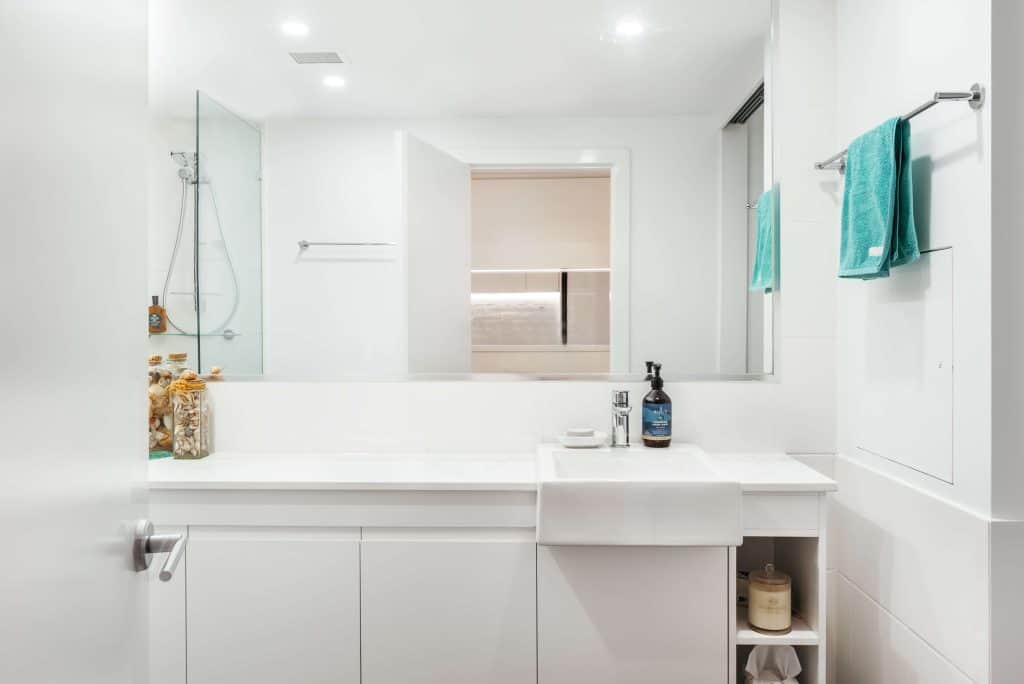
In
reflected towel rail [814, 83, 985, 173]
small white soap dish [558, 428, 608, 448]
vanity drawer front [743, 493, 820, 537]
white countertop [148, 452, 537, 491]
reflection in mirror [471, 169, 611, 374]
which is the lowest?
vanity drawer front [743, 493, 820, 537]

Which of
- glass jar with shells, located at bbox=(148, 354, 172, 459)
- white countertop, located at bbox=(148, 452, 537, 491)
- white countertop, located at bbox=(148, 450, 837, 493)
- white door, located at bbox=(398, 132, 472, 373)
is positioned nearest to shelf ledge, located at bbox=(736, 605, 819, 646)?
white countertop, located at bbox=(148, 450, 837, 493)

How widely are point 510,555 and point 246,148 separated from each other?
4.70 ft

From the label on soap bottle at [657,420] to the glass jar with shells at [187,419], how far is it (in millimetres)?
1307

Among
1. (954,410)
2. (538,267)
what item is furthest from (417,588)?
(954,410)

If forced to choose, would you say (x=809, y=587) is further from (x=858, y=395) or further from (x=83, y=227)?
(x=83, y=227)

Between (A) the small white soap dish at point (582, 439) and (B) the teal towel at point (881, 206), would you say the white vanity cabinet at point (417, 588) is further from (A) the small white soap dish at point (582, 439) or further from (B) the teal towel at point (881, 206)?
(B) the teal towel at point (881, 206)

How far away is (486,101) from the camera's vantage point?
1.92 m

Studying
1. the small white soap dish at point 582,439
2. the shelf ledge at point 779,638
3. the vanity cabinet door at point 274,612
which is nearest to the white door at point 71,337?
the vanity cabinet door at point 274,612

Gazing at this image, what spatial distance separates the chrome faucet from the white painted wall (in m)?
0.16

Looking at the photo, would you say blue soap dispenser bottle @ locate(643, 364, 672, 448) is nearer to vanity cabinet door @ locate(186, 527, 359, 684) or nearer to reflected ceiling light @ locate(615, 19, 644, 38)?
vanity cabinet door @ locate(186, 527, 359, 684)

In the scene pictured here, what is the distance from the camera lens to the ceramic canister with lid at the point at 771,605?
60.9 inches

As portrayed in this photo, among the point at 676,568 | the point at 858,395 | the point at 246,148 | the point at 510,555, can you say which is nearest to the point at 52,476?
the point at 510,555

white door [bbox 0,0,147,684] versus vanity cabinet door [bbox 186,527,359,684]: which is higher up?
white door [bbox 0,0,147,684]

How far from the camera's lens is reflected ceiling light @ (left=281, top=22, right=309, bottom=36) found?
1.88m
